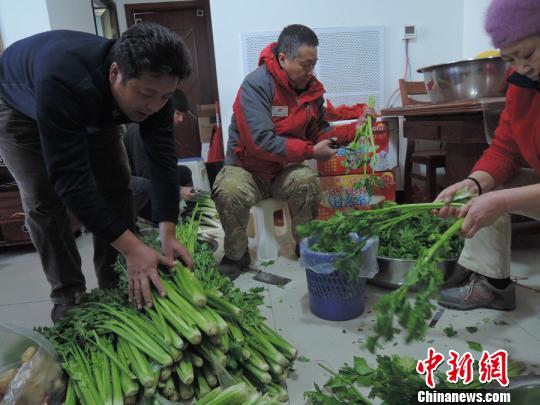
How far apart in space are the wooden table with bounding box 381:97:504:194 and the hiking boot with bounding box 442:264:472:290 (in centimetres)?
57

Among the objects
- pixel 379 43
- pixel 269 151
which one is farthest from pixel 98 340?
pixel 379 43

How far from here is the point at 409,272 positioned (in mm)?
827

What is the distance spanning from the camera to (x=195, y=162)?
3871 mm

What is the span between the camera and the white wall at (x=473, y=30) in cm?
316

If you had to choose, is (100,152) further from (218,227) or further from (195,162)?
(195,162)

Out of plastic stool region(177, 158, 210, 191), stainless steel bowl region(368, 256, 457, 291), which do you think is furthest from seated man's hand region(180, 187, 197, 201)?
stainless steel bowl region(368, 256, 457, 291)

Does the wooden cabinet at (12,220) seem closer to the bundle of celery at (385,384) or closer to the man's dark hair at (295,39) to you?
the man's dark hair at (295,39)

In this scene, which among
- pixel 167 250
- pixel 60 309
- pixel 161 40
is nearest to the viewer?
pixel 161 40

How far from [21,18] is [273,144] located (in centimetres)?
250

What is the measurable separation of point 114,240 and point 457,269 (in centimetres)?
154

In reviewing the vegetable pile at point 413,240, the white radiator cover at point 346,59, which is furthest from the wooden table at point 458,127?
the white radiator cover at point 346,59

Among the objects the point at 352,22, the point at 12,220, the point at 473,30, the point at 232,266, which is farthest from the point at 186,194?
the point at 473,30

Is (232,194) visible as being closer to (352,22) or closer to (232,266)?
(232,266)

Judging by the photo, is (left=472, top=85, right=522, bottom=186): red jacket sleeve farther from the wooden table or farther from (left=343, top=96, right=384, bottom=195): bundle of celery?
(left=343, top=96, right=384, bottom=195): bundle of celery
